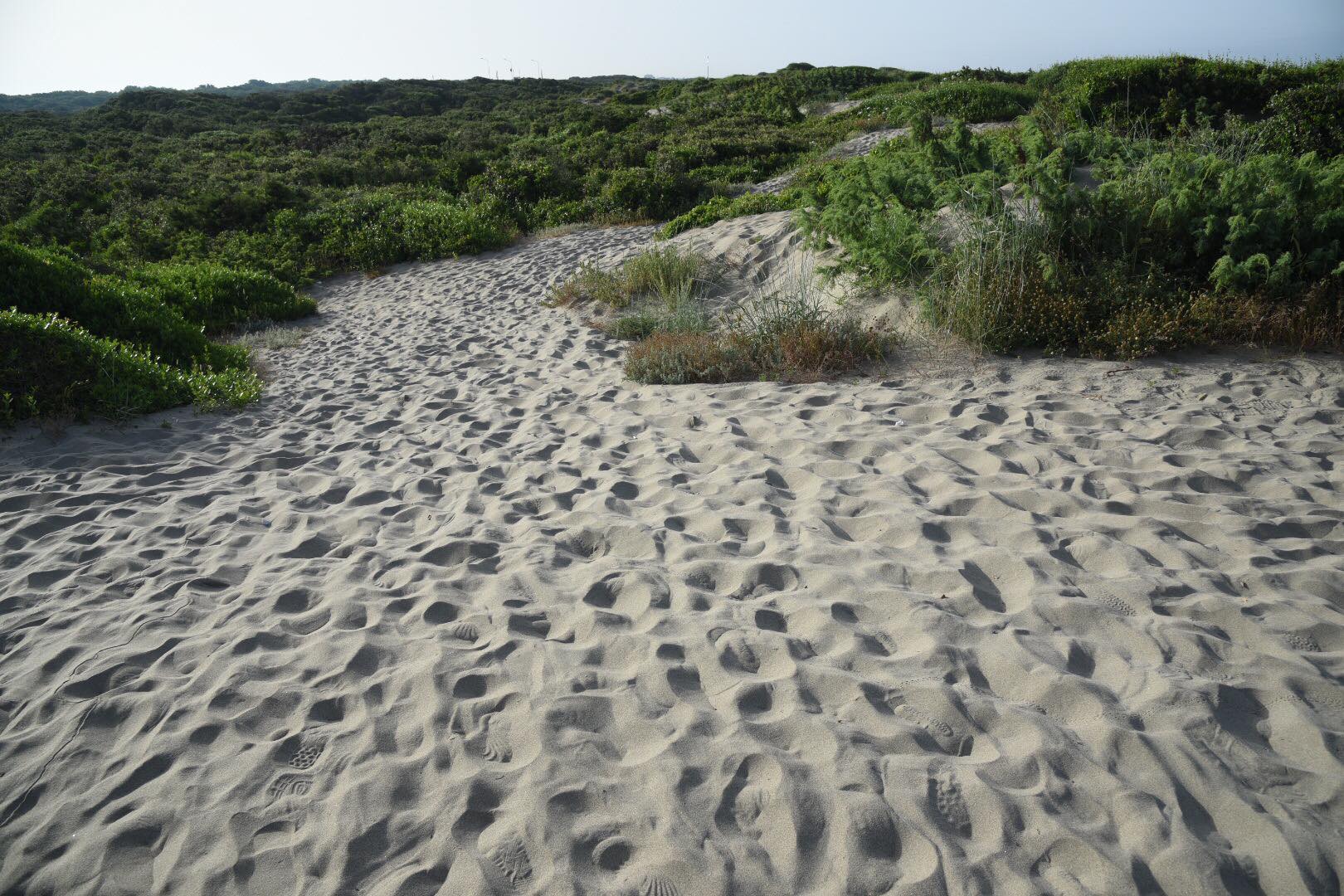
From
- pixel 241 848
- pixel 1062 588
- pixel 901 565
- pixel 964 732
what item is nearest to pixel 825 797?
pixel 964 732

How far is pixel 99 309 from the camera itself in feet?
25.2

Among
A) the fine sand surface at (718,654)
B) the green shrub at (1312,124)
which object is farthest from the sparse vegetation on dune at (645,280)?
the green shrub at (1312,124)

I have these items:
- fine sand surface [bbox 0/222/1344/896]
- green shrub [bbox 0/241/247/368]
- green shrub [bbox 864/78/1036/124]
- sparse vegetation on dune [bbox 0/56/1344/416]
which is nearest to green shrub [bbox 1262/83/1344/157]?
sparse vegetation on dune [bbox 0/56/1344/416]

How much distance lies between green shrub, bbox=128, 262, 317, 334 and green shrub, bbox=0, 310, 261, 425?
3.74 meters

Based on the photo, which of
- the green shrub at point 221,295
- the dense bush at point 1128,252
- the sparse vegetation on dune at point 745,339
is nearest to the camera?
the dense bush at point 1128,252

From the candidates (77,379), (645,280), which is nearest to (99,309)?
(77,379)

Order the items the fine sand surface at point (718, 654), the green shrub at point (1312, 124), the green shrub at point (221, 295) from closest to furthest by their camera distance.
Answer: the fine sand surface at point (718, 654), the green shrub at point (1312, 124), the green shrub at point (221, 295)

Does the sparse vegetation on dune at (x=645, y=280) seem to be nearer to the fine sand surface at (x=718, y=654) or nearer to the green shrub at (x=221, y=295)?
the fine sand surface at (x=718, y=654)

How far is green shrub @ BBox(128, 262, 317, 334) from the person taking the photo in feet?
32.8

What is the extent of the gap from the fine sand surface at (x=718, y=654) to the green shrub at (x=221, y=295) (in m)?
5.63

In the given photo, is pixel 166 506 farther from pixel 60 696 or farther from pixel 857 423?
pixel 857 423

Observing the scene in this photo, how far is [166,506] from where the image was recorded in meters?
4.40

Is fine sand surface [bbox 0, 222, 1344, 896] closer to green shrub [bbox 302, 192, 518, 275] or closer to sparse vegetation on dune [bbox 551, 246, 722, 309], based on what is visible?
sparse vegetation on dune [bbox 551, 246, 722, 309]

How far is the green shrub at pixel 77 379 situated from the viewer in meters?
5.49
